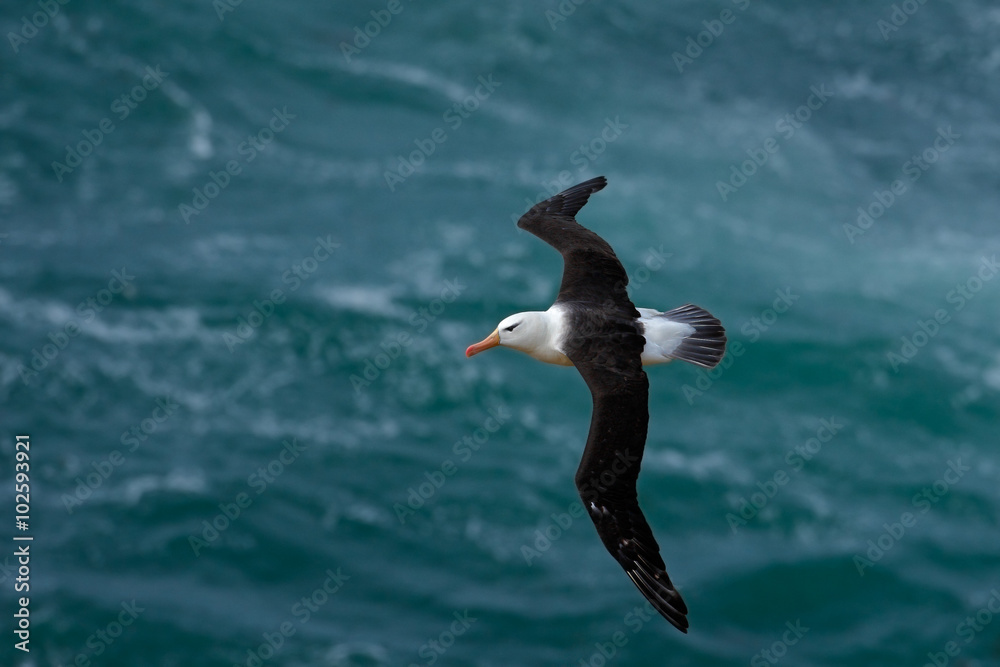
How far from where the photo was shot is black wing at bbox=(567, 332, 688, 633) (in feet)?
41.5

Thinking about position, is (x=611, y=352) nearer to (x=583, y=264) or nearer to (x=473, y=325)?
(x=583, y=264)

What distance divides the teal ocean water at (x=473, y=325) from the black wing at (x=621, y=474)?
57.6 ft

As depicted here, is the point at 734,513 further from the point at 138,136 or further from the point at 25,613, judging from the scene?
the point at 138,136

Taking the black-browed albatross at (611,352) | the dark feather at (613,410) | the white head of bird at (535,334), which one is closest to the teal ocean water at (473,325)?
the black-browed albatross at (611,352)

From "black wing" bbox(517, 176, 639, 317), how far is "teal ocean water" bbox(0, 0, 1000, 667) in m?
16.0


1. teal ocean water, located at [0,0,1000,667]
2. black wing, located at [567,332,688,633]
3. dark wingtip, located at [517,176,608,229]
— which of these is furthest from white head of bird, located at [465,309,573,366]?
teal ocean water, located at [0,0,1000,667]

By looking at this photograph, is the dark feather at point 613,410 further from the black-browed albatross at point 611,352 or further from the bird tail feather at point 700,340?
the bird tail feather at point 700,340

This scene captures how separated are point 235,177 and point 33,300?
7.62 m

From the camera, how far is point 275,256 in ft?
121

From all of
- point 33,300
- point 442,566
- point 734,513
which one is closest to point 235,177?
point 33,300

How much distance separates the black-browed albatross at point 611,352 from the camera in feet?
41.8

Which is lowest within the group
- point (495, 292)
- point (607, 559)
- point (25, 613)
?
point (25, 613)

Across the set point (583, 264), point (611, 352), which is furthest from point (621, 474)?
point (583, 264)

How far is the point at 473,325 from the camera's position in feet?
117
